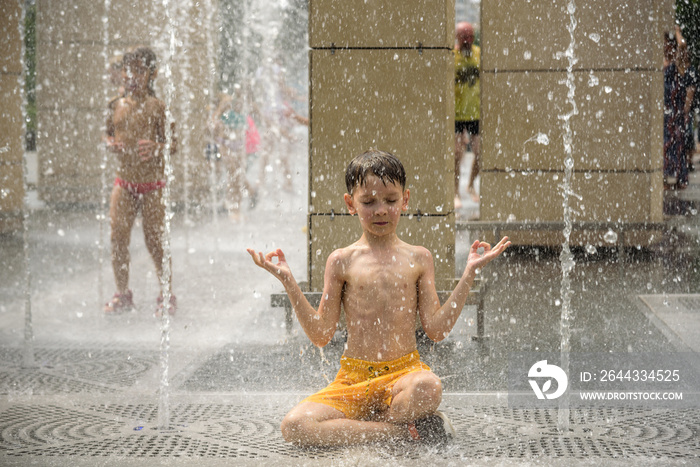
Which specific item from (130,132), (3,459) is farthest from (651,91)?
(3,459)

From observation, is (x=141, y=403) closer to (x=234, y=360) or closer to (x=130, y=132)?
(x=234, y=360)

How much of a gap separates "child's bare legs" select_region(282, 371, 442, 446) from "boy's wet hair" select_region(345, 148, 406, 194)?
70cm

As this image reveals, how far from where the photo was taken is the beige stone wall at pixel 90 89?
12.7 m

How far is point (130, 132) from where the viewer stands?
6.02 meters

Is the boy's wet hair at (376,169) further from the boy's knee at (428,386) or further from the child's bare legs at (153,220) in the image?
the child's bare legs at (153,220)

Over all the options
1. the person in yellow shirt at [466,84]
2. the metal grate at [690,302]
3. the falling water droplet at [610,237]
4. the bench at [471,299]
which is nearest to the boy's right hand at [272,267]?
the bench at [471,299]

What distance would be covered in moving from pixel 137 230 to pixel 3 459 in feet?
23.5

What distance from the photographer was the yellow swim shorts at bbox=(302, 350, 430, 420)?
3287 millimetres

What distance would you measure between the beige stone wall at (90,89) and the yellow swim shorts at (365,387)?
9802 mm

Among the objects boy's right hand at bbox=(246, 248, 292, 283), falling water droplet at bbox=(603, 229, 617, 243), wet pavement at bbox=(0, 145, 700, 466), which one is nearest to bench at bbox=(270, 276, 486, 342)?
wet pavement at bbox=(0, 145, 700, 466)

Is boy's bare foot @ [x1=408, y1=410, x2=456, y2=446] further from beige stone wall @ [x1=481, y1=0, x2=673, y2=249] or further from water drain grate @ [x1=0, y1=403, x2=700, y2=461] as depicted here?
beige stone wall @ [x1=481, y1=0, x2=673, y2=249]

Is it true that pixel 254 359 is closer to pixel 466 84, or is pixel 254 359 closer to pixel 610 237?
pixel 610 237

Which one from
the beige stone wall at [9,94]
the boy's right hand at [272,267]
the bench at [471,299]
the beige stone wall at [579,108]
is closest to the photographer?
the boy's right hand at [272,267]

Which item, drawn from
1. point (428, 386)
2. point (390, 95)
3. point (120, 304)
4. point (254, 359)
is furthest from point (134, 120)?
point (428, 386)
